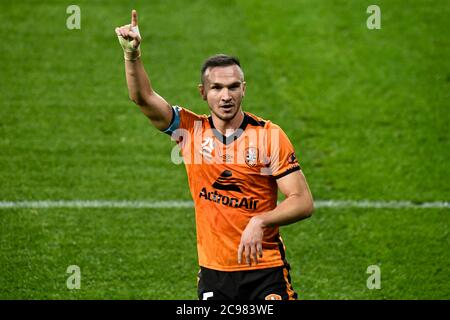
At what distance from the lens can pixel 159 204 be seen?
10023mm

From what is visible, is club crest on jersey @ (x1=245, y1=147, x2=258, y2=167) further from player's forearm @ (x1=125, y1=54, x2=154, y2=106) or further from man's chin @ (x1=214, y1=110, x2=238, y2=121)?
player's forearm @ (x1=125, y1=54, x2=154, y2=106)

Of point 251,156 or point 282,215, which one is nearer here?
point 282,215

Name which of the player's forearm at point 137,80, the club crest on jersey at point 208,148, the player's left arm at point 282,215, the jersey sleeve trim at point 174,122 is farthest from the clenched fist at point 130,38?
the player's left arm at point 282,215

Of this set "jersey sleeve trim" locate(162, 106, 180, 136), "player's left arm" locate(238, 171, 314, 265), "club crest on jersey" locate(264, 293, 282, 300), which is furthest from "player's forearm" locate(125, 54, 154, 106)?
"club crest on jersey" locate(264, 293, 282, 300)

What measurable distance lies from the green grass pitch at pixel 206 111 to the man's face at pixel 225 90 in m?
2.84

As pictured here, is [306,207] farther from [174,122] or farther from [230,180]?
[174,122]

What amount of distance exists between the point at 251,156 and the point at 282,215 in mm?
571

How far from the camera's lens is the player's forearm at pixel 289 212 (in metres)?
5.61

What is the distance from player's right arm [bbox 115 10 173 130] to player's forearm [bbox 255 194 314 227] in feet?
3.32

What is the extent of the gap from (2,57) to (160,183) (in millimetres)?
4108

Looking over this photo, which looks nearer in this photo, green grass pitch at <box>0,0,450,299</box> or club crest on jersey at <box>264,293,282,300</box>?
club crest on jersey at <box>264,293,282,300</box>

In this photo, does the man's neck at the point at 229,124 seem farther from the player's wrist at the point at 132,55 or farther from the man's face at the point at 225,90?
the player's wrist at the point at 132,55

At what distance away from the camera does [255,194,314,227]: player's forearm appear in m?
5.61

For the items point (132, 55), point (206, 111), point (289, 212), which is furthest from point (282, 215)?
point (206, 111)
